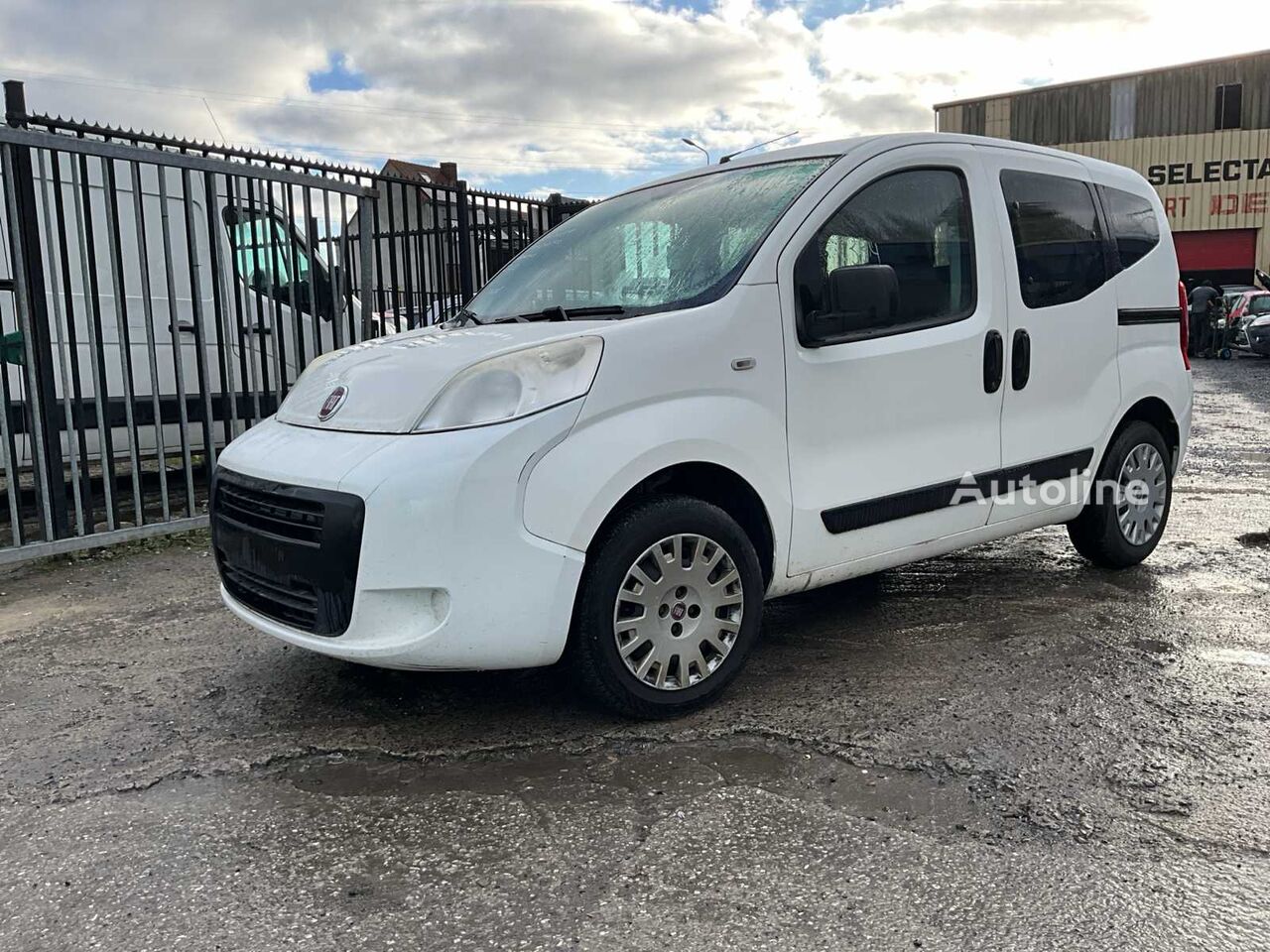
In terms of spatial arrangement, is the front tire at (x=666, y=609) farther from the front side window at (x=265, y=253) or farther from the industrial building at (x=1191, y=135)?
the industrial building at (x=1191, y=135)

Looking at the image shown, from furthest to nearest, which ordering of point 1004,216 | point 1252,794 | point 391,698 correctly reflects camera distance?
point 1004,216
point 391,698
point 1252,794

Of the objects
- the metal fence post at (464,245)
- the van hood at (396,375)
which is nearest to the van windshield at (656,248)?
the van hood at (396,375)

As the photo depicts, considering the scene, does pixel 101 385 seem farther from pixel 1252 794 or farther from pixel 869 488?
pixel 1252 794

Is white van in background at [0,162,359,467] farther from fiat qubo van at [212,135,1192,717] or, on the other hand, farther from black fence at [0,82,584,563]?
fiat qubo van at [212,135,1192,717]

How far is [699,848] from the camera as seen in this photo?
237 cm

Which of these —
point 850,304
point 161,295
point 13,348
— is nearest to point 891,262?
point 850,304

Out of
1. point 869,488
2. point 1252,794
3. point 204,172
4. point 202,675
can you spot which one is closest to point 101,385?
point 204,172

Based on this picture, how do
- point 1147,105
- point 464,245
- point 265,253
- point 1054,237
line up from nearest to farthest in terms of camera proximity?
1. point 1054,237
2. point 265,253
3. point 464,245
4. point 1147,105

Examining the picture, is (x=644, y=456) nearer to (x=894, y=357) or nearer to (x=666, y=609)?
(x=666, y=609)

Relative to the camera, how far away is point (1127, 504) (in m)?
4.62

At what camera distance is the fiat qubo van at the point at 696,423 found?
273 centimetres

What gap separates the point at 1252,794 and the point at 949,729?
0.77 meters

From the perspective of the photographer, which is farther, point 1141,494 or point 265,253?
point 265,253

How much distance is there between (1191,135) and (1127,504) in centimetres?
3546
